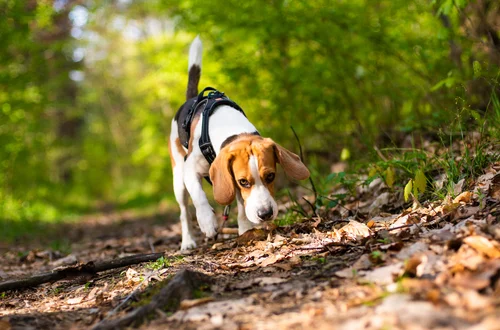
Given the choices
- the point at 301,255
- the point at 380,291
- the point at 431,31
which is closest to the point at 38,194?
the point at 431,31

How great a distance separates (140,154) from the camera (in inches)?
609

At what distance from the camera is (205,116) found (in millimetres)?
4332

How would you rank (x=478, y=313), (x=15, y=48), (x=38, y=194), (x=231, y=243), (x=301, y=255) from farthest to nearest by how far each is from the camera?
1. (x=38, y=194)
2. (x=15, y=48)
3. (x=231, y=243)
4. (x=301, y=255)
5. (x=478, y=313)

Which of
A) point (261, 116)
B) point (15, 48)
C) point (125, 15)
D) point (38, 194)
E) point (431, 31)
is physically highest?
point (125, 15)

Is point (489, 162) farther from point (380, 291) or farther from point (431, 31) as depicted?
point (431, 31)

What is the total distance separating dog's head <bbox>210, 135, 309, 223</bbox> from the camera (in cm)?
365

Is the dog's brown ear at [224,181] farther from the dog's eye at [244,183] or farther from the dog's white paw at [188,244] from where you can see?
the dog's white paw at [188,244]

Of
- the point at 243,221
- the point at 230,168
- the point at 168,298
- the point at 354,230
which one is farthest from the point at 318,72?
the point at 168,298

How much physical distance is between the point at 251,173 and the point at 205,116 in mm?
892

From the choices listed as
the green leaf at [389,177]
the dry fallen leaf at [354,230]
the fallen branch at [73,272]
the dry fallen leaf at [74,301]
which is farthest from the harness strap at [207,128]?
the dry fallen leaf at [74,301]

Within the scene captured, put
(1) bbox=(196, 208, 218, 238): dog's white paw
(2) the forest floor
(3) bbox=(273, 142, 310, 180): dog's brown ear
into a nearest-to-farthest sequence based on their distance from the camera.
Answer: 1. (2) the forest floor
2. (3) bbox=(273, 142, 310, 180): dog's brown ear
3. (1) bbox=(196, 208, 218, 238): dog's white paw

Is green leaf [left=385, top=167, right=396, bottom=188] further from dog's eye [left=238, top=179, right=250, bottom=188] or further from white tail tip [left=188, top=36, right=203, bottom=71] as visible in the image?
white tail tip [left=188, top=36, right=203, bottom=71]

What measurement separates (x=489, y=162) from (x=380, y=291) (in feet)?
6.79

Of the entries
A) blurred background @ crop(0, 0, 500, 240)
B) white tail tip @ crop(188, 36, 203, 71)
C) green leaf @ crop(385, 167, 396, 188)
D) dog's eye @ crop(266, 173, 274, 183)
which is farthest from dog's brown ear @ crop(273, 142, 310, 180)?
white tail tip @ crop(188, 36, 203, 71)
